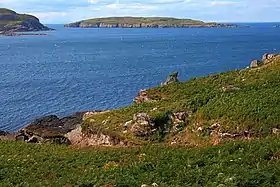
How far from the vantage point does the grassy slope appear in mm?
32531

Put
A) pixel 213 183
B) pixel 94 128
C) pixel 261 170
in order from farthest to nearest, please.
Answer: pixel 94 128 < pixel 261 170 < pixel 213 183

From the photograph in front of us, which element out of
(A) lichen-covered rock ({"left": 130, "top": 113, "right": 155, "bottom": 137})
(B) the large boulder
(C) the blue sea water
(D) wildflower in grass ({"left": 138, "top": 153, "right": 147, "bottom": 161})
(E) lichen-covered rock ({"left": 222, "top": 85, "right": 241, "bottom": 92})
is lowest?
(C) the blue sea water

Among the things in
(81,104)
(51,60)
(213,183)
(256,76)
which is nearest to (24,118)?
(81,104)

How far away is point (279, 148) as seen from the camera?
2077cm

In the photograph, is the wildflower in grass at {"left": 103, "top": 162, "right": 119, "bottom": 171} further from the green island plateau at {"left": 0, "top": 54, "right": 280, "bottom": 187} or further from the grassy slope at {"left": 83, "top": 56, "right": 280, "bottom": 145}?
the grassy slope at {"left": 83, "top": 56, "right": 280, "bottom": 145}

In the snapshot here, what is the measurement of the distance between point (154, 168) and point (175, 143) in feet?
→ 45.0

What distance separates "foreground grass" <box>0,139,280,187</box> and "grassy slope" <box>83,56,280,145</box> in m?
8.29

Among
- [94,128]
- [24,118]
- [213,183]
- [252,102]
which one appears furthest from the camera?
[24,118]

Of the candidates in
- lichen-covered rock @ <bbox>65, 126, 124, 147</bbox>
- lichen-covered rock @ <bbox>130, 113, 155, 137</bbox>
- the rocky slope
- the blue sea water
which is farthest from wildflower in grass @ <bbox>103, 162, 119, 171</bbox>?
the blue sea water

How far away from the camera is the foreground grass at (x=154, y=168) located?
1689 centimetres

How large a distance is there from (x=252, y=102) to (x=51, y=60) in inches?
5537

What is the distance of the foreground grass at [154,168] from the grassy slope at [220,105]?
829cm

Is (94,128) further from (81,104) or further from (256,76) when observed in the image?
(81,104)

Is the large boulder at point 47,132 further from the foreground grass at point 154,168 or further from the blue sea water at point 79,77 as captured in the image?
the foreground grass at point 154,168
